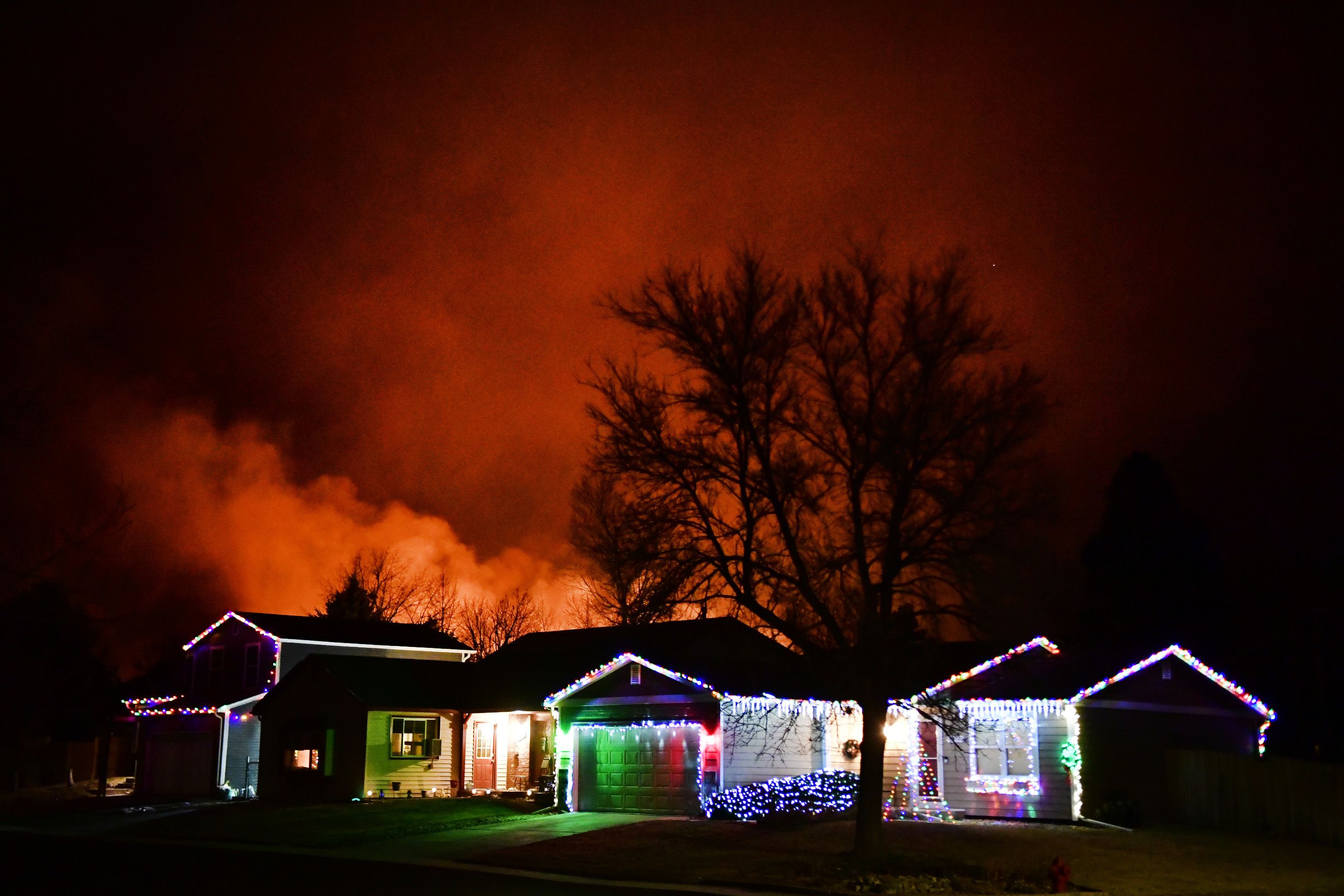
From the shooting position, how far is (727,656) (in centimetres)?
3672

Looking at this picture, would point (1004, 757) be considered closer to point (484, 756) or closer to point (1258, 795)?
point (1258, 795)

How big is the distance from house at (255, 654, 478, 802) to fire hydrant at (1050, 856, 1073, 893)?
2490 centimetres

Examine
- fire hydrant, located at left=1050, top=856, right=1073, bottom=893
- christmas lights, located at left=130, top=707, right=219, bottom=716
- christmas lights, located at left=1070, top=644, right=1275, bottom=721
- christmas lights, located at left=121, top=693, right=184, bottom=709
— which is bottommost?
fire hydrant, located at left=1050, top=856, right=1073, bottom=893

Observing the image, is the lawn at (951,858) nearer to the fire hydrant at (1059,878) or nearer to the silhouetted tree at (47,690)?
the fire hydrant at (1059,878)

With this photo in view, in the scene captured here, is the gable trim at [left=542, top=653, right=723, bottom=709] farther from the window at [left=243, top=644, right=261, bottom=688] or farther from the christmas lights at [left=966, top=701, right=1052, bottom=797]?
the window at [left=243, top=644, right=261, bottom=688]

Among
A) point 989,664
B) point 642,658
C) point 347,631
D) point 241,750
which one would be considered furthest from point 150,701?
point 989,664

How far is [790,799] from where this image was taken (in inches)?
1187

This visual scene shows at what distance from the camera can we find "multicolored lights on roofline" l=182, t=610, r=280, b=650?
4725 centimetres

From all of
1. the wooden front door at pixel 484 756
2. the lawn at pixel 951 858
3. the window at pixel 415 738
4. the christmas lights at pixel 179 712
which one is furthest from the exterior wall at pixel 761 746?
the christmas lights at pixel 179 712

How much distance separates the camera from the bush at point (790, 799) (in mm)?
30109

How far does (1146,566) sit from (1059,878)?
33.9 meters

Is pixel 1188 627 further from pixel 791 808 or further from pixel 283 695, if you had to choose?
pixel 283 695

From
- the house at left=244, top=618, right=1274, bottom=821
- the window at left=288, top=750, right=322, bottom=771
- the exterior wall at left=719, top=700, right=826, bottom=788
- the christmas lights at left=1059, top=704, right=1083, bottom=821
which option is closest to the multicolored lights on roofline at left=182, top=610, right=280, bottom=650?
the window at left=288, top=750, right=322, bottom=771

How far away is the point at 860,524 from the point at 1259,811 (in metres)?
13.2
